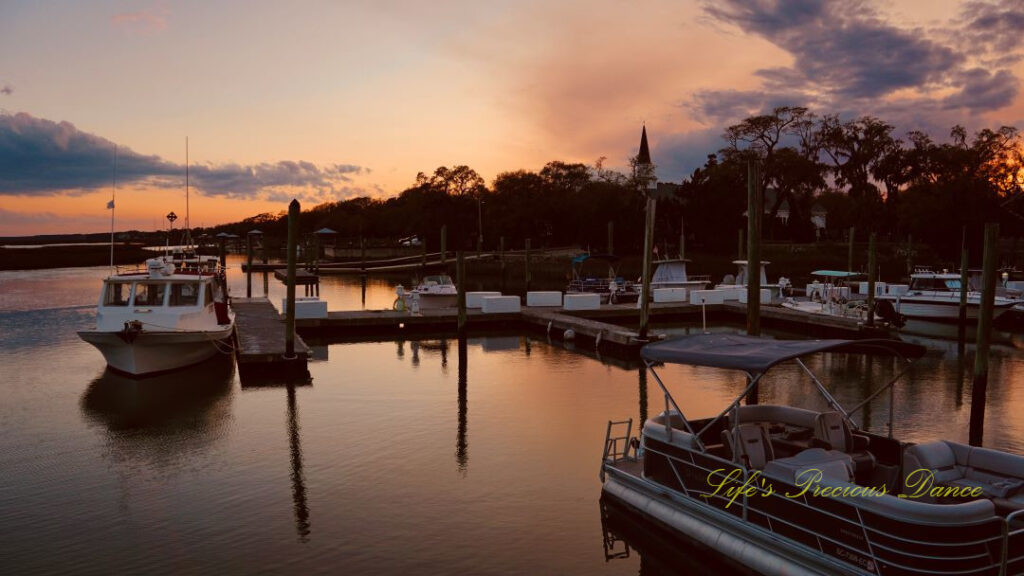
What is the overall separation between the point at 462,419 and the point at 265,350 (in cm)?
908

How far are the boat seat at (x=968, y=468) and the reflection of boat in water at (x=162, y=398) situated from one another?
15.6m

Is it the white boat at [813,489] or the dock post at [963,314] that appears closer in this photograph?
the white boat at [813,489]

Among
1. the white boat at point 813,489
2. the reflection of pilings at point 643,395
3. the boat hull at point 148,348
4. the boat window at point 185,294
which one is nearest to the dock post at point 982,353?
the white boat at point 813,489

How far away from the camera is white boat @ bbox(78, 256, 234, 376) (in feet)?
76.2

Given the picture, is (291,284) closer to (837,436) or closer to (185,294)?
(185,294)

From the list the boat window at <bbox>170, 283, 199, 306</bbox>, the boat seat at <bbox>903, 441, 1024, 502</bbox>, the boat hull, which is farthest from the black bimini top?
the boat window at <bbox>170, 283, 199, 306</bbox>

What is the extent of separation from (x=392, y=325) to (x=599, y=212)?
60552 millimetres

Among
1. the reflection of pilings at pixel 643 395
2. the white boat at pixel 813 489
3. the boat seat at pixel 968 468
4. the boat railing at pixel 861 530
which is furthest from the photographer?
the reflection of pilings at pixel 643 395

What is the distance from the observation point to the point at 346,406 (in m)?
20.7

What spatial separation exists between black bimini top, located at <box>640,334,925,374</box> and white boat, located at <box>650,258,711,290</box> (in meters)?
35.1

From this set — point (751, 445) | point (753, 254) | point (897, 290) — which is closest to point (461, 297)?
point (753, 254)

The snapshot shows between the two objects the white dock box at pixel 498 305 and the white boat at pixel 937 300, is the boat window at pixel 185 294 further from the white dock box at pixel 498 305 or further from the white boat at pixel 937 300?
the white boat at pixel 937 300

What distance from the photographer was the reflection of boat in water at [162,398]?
19.2m

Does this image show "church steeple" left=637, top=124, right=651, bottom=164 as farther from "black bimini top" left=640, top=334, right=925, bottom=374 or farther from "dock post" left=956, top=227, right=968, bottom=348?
"black bimini top" left=640, top=334, right=925, bottom=374
